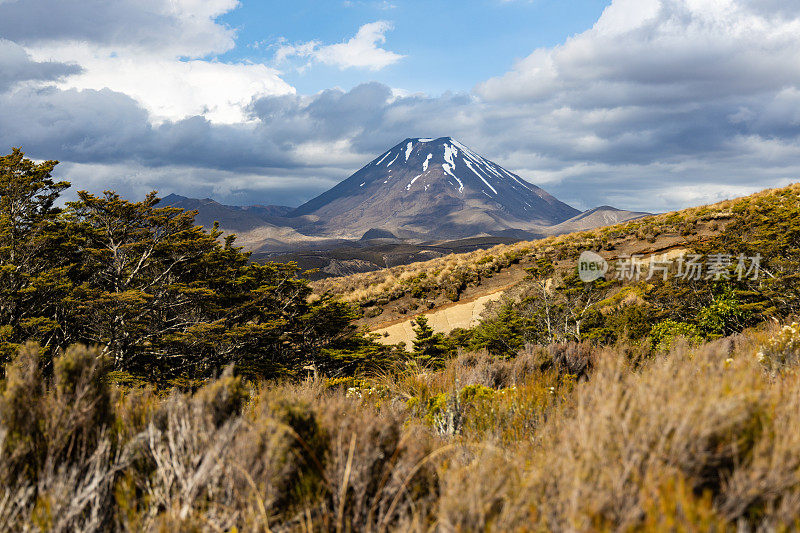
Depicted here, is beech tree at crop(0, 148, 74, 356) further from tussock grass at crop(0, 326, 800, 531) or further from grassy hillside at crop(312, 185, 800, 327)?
grassy hillside at crop(312, 185, 800, 327)

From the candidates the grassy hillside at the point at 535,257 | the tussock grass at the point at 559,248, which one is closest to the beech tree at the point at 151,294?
the tussock grass at the point at 559,248

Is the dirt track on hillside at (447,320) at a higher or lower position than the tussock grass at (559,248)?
lower

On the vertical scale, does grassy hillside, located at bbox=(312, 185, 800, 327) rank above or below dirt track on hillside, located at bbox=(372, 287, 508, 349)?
above

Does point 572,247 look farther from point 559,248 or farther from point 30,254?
point 30,254

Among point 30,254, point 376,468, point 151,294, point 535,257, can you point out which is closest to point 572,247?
point 535,257

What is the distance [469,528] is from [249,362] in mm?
18485

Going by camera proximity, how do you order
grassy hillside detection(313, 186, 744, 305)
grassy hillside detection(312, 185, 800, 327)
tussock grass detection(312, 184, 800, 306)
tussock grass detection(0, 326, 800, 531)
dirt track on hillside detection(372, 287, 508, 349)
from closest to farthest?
tussock grass detection(0, 326, 800, 531), dirt track on hillside detection(372, 287, 508, 349), grassy hillside detection(312, 185, 800, 327), grassy hillside detection(313, 186, 744, 305), tussock grass detection(312, 184, 800, 306)

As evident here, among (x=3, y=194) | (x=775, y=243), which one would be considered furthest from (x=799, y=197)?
(x=3, y=194)

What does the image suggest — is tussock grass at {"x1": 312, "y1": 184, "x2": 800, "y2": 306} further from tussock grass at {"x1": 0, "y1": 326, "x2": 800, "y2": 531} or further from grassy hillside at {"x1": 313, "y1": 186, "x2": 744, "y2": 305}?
tussock grass at {"x1": 0, "y1": 326, "x2": 800, "y2": 531}

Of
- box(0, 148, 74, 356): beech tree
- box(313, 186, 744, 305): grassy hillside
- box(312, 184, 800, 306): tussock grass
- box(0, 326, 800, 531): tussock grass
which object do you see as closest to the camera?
box(0, 326, 800, 531): tussock grass

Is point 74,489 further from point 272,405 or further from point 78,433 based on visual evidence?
point 272,405

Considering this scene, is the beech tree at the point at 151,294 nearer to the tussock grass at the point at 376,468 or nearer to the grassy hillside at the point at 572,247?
the grassy hillside at the point at 572,247

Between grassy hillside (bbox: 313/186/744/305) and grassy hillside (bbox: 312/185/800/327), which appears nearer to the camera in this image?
grassy hillside (bbox: 312/185/800/327)

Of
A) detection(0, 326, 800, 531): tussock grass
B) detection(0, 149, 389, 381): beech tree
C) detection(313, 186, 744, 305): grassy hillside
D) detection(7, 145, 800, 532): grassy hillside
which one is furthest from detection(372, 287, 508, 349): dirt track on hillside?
detection(0, 326, 800, 531): tussock grass
